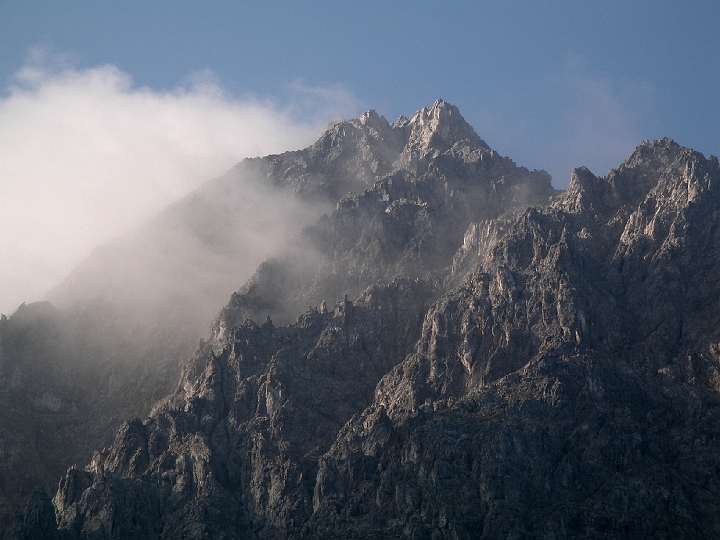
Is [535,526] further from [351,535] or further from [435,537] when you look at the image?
[351,535]

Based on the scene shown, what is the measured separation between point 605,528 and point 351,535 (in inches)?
1665

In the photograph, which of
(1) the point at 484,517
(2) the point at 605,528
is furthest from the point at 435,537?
(2) the point at 605,528

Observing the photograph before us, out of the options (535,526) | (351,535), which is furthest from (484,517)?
(351,535)

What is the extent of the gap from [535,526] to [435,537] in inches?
651

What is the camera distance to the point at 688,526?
191 meters

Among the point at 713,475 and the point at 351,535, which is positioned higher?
the point at 713,475

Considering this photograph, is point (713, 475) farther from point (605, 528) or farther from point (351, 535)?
point (351, 535)

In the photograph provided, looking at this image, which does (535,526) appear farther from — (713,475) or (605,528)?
(713,475)

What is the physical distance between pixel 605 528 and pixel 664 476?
15840 mm

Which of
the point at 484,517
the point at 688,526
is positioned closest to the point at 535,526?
the point at 484,517

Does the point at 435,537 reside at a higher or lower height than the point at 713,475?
lower

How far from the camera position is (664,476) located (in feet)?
656

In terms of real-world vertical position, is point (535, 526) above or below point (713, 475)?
below

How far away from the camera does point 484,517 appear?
197250 mm
